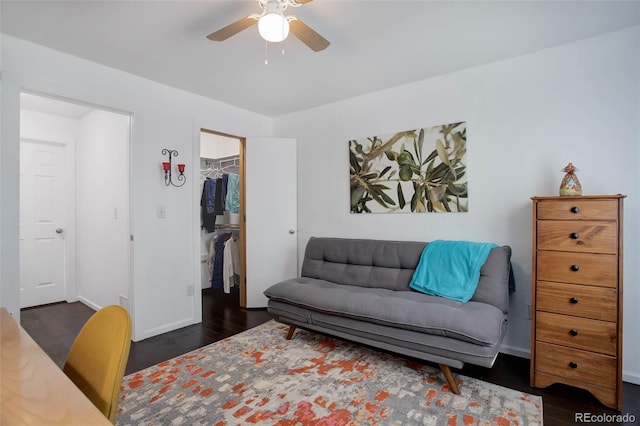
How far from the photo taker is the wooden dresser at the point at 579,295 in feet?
5.99

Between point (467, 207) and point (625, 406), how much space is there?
5.10ft

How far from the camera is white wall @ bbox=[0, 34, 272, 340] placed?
221cm

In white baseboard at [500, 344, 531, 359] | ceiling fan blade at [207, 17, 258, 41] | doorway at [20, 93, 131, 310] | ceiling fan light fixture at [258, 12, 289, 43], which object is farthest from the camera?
doorway at [20, 93, 131, 310]

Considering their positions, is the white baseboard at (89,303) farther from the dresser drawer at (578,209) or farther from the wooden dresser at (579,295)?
the dresser drawer at (578,209)

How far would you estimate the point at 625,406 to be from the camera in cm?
186

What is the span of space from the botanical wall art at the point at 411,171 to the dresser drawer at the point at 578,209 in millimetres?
710

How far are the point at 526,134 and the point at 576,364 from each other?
1.63 meters

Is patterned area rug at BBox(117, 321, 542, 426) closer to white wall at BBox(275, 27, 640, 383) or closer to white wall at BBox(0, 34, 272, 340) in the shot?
white wall at BBox(0, 34, 272, 340)

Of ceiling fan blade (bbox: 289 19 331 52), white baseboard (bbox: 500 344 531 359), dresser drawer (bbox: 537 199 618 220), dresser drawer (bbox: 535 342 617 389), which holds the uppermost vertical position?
ceiling fan blade (bbox: 289 19 331 52)

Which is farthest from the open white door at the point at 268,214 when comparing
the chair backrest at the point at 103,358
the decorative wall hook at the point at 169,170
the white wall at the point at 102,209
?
the chair backrest at the point at 103,358

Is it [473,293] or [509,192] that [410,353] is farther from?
[509,192]

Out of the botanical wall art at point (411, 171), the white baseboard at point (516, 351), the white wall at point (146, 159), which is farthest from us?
the botanical wall art at point (411, 171)

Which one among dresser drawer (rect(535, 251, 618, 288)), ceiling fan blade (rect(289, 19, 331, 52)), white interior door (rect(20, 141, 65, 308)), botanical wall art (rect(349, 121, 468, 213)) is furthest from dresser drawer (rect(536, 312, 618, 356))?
white interior door (rect(20, 141, 65, 308))

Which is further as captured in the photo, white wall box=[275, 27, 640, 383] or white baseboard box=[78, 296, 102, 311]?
white baseboard box=[78, 296, 102, 311]
